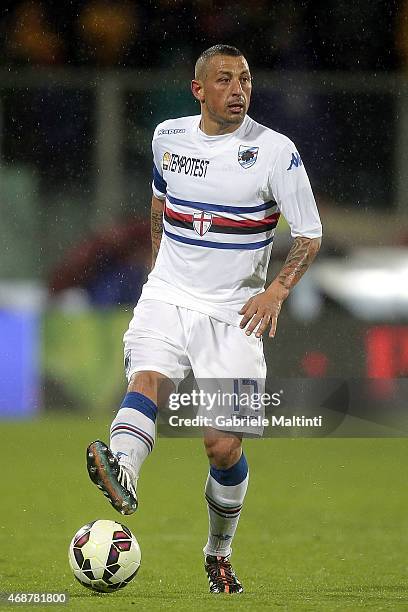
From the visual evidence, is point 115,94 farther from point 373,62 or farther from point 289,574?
point 289,574

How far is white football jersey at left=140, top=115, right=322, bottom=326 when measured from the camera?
15.3ft

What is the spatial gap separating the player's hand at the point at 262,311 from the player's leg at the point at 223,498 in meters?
0.35

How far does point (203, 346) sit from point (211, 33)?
7170mm

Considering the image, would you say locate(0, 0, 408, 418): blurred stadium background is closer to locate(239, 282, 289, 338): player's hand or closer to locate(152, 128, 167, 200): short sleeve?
locate(152, 128, 167, 200): short sleeve

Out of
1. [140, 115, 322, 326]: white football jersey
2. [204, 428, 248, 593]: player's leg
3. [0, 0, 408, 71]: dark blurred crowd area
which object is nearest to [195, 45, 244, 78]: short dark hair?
[140, 115, 322, 326]: white football jersey

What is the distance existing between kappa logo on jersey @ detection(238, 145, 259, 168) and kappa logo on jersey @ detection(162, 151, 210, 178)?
0.12m

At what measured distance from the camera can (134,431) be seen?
428 cm

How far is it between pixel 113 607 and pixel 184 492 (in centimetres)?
348

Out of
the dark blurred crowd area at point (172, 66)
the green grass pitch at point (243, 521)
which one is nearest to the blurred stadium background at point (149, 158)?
the dark blurred crowd area at point (172, 66)

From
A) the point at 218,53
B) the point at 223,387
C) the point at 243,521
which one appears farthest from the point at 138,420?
the point at 243,521

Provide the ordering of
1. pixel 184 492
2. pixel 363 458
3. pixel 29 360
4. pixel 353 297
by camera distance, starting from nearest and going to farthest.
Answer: pixel 184 492, pixel 363 458, pixel 29 360, pixel 353 297

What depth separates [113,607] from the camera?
4.06 meters

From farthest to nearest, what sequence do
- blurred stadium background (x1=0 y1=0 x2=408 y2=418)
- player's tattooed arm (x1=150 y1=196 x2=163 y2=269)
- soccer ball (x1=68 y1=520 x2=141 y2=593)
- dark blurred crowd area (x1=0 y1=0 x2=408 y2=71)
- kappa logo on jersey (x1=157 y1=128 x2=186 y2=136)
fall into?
dark blurred crowd area (x1=0 y1=0 x2=408 y2=71) < blurred stadium background (x1=0 y1=0 x2=408 y2=418) < player's tattooed arm (x1=150 y1=196 x2=163 y2=269) < kappa logo on jersey (x1=157 y1=128 x2=186 y2=136) < soccer ball (x1=68 y1=520 x2=141 y2=593)

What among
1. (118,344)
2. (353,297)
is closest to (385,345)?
(353,297)
